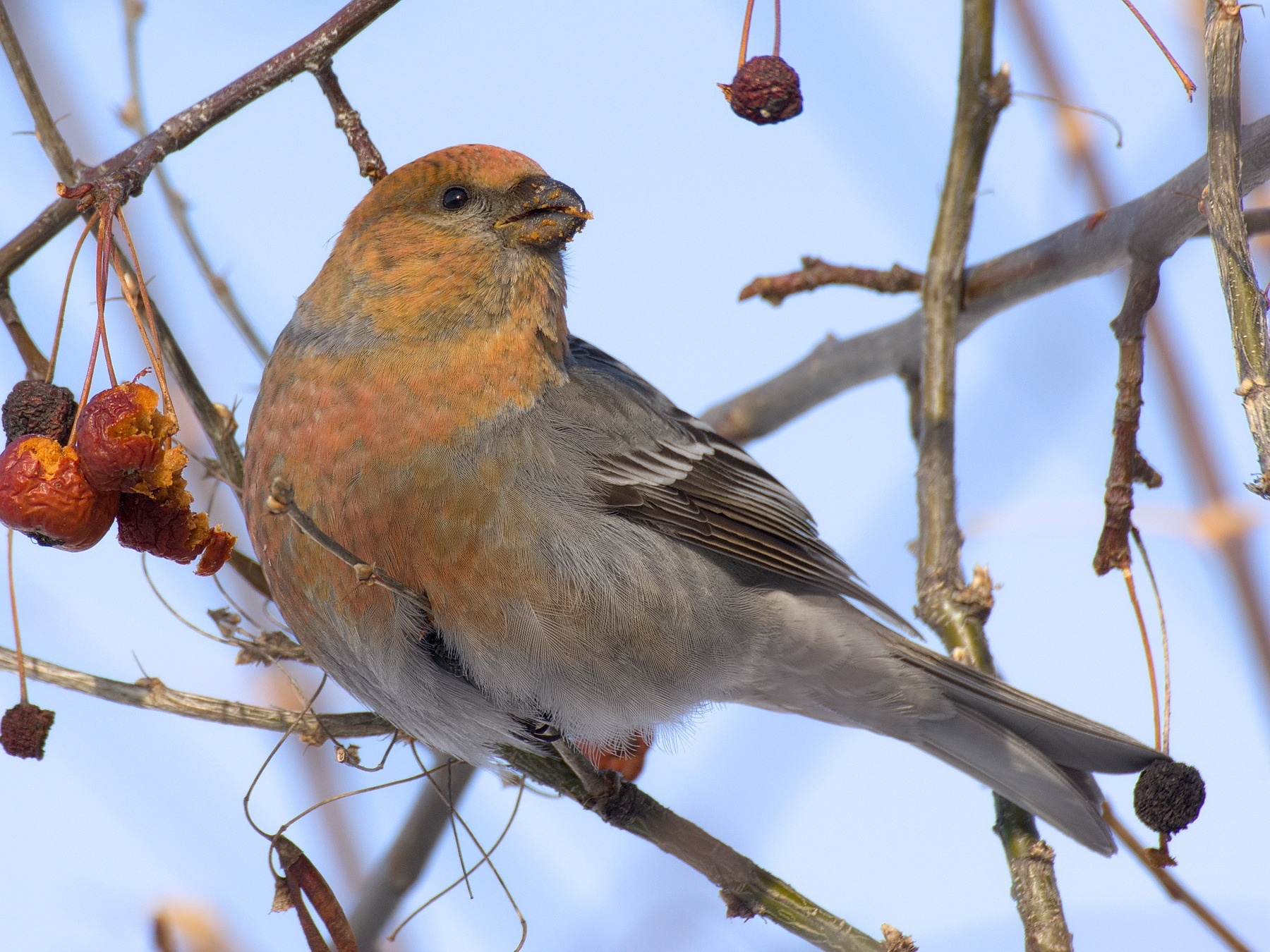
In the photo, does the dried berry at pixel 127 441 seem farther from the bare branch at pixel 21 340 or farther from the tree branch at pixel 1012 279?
the tree branch at pixel 1012 279

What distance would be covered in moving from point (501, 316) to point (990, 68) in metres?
1.70

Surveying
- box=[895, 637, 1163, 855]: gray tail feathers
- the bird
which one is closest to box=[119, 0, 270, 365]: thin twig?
the bird

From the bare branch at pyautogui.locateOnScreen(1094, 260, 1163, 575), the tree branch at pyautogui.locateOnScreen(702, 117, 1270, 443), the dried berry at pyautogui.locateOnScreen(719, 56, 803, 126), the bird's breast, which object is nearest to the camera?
the dried berry at pyautogui.locateOnScreen(719, 56, 803, 126)

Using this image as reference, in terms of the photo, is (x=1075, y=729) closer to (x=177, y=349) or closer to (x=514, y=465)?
(x=514, y=465)

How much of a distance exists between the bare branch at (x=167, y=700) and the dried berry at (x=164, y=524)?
0.39 m

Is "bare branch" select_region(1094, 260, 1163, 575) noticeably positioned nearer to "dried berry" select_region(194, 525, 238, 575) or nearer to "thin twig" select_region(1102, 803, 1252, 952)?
"thin twig" select_region(1102, 803, 1252, 952)

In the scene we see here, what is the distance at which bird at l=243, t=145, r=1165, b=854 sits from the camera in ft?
10.3

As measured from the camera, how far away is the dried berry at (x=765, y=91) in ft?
8.31

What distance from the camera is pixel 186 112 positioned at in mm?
2379

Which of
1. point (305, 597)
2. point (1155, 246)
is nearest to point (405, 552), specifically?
point (305, 597)

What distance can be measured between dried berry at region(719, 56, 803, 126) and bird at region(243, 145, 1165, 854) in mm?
992

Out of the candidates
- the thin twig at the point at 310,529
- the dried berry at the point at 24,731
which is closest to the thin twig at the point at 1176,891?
the thin twig at the point at 310,529

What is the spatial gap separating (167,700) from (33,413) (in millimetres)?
726

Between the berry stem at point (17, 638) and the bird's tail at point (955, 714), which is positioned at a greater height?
the bird's tail at point (955, 714)
